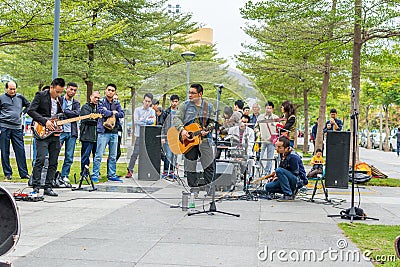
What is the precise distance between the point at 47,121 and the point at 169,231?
3570 millimetres

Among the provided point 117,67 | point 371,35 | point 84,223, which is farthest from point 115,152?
point 117,67

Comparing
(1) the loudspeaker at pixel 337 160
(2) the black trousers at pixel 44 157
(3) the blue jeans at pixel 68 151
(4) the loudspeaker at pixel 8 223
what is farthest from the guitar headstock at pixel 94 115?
(4) the loudspeaker at pixel 8 223

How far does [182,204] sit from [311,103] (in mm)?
30753

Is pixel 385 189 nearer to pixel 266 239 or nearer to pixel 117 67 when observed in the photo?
pixel 266 239

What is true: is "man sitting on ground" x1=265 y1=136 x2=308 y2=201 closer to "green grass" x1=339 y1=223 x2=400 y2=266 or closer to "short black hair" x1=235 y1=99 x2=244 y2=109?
"short black hair" x1=235 y1=99 x2=244 y2=109

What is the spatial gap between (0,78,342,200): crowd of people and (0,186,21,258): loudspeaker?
4.67 m

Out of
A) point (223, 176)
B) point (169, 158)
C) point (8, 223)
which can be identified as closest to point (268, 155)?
point (223, 176)

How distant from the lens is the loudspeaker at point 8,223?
3889mm

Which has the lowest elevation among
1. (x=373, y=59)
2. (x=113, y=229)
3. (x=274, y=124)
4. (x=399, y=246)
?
(x=113, y=229)

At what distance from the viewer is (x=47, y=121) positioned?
9.50 meters

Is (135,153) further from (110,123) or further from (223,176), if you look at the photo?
(110,123)

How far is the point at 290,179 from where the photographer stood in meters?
10.4

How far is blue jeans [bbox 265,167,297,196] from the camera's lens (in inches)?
404

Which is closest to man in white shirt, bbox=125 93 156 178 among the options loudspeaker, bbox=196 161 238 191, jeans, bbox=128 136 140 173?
jeans, bbox=128 136 140 173
